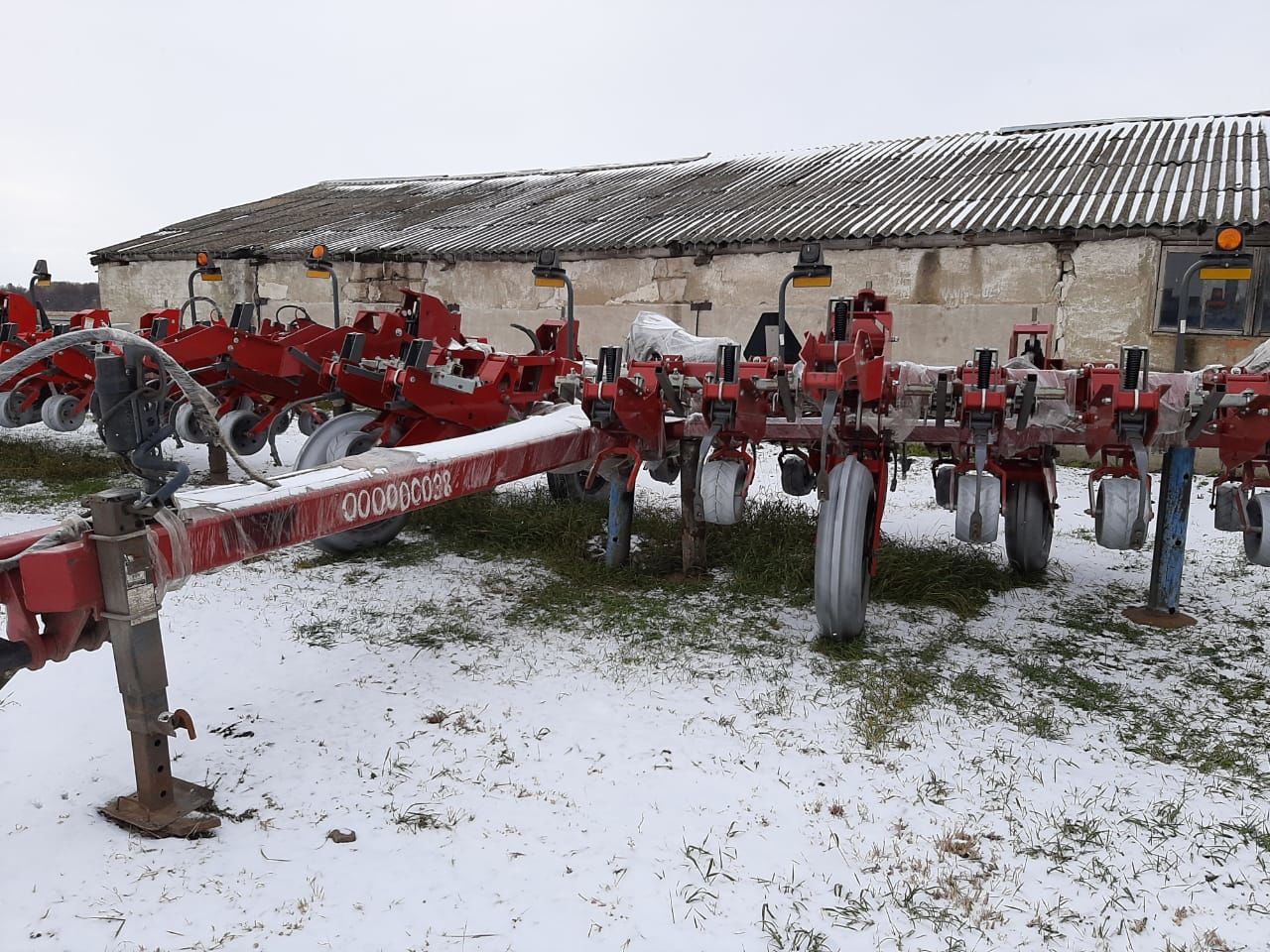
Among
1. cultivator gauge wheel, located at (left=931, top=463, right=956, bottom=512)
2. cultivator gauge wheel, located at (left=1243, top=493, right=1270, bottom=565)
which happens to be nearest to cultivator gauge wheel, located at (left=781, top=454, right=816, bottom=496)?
cultivator gauge wheel, located at (left=931, top=463, right=956, bottom=512)

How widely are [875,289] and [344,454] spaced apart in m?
7.31

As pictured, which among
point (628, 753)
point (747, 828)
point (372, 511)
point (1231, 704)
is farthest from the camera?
point (1231, 704)

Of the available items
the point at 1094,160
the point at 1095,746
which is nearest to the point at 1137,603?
the point at 1095,746

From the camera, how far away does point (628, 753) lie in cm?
322

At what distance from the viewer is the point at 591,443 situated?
5250 mm

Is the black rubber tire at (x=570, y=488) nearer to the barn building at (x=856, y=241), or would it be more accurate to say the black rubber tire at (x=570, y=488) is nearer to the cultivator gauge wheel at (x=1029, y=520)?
the cultivator gauge wheel at (x=1029, y=520)

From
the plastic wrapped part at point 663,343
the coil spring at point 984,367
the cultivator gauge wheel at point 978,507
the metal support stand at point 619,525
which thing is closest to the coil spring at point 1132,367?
the coil spring at point 984,367

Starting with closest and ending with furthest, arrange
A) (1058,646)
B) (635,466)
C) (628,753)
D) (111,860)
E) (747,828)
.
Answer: (111,860) < (747,828) < (628,753) < (1058,646) < (635,466)

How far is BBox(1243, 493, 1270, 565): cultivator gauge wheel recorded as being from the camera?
3998 millimetres

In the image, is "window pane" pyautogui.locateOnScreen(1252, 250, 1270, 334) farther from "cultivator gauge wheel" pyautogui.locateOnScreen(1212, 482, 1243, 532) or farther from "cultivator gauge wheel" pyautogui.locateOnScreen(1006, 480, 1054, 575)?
"cultivator gauge wheel" pyautogui.locateOnScreen(1212, 482, 1243, 532)

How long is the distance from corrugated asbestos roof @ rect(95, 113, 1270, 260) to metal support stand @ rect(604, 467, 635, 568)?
5.98 meters

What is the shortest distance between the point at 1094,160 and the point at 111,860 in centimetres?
1265

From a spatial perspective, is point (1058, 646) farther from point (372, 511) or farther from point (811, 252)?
point (372, 511)

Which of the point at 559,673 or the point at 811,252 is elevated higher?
the point at 811,252
